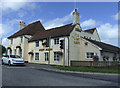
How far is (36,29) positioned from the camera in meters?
28.9

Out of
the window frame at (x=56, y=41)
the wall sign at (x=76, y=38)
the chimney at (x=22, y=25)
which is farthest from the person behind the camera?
the chimney at (x=22, y=25)

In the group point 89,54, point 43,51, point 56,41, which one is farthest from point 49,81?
point 43,51

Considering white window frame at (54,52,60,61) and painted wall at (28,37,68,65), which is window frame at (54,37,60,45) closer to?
painted wall at (28,37,68,65)

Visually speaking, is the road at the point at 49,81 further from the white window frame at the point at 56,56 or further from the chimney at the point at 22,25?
the chimney at the point at 22,25

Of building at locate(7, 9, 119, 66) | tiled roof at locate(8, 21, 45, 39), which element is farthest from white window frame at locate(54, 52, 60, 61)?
tiled roof at locate(8, 21, 45, 39)

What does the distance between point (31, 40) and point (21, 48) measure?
3.15 metres

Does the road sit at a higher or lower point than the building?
lower

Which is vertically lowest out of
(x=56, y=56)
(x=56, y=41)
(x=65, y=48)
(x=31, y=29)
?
(x=56, y=56)

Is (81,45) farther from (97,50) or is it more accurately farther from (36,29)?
(36,29)

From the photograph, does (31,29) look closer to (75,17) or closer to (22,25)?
(22,25)

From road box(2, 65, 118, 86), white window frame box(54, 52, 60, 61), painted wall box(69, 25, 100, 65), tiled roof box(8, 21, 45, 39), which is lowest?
road box(2, 65, 118, 86)

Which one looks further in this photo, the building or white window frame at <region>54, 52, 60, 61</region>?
white window frame at <region>54, 52, 60, 61</region>

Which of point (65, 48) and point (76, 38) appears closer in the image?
point (65, 48)

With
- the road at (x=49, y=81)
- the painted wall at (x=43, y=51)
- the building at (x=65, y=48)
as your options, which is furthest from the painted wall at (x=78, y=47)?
the road at (x=49, y=81)
